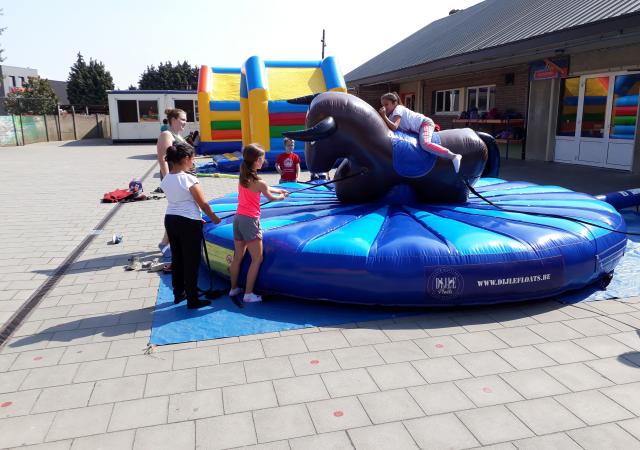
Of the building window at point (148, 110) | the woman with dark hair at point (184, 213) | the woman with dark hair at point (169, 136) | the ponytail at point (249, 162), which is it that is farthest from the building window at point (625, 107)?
the building window at point (148, 110)

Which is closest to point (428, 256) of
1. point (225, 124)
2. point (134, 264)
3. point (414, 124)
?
point (414, 124)

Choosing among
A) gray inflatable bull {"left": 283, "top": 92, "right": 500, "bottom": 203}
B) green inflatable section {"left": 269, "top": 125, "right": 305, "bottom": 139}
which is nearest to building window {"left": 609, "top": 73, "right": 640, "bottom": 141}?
green inflatable section {"left": 269, "top": 125, "right": 305, "bottom": 139}

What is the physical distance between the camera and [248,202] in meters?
4.50

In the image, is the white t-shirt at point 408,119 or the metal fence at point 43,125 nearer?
the white t-shirt at point 408,119

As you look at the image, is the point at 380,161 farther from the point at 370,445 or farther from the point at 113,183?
the point at 113,183

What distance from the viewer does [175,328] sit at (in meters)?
4.17

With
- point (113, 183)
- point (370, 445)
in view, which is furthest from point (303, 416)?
point (113, 183)

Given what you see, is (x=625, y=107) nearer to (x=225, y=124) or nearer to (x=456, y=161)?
(x=456, y=161)

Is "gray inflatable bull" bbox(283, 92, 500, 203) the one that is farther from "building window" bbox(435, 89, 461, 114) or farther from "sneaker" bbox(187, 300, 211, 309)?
"building window" bbox(435, 89, 461, 114)

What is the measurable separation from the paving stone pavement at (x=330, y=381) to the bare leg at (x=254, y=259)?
2.55 ft

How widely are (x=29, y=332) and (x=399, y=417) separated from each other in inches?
124

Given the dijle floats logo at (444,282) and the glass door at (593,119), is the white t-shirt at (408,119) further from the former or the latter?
the glass door at (593,119)

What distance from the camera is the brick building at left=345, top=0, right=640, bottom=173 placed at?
1123cm

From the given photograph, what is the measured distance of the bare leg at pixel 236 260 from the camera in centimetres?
469
